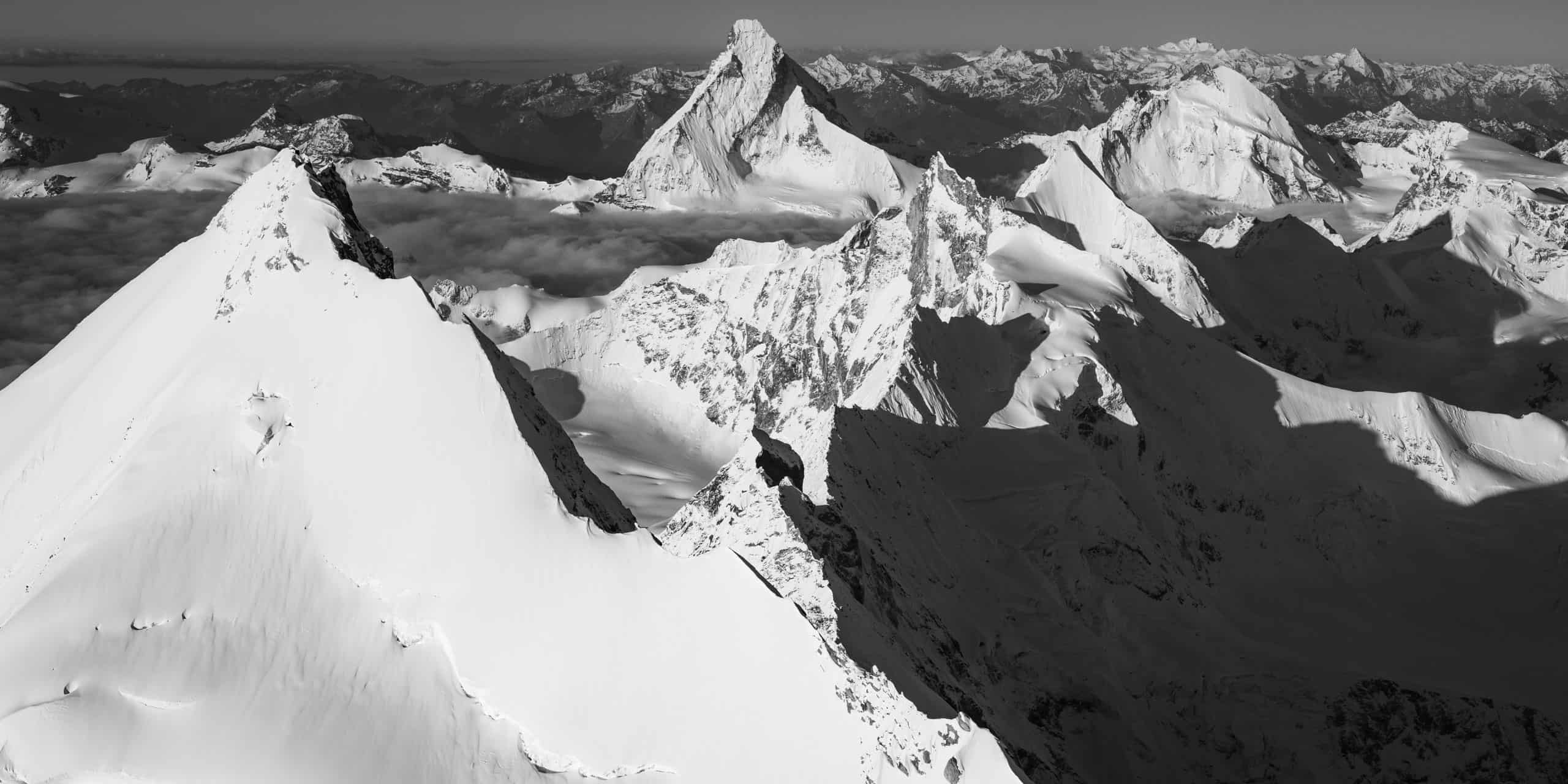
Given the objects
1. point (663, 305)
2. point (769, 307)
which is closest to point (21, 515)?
point (769, 307)

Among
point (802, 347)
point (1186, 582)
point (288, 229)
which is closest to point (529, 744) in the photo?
point (288, 229)

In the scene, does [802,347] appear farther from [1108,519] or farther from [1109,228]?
[1109,228]

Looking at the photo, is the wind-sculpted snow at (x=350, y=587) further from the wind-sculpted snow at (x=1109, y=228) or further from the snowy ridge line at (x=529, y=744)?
the wind-sculpted snow at (x=1109, y=228)

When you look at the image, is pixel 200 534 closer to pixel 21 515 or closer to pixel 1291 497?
pixel 21 515

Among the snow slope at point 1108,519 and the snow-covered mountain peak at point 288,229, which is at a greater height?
the snow-covered mountain peak at point 288,229

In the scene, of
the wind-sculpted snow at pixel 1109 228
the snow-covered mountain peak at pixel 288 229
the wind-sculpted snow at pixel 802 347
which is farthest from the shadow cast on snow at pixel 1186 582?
the snow-covered mountain peak at pixel 288 229

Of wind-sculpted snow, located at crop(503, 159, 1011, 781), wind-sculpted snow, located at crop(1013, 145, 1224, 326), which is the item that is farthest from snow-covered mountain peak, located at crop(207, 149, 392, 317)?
wind-sculpted snow, located at crop(1013, 145, 1224, 326)
